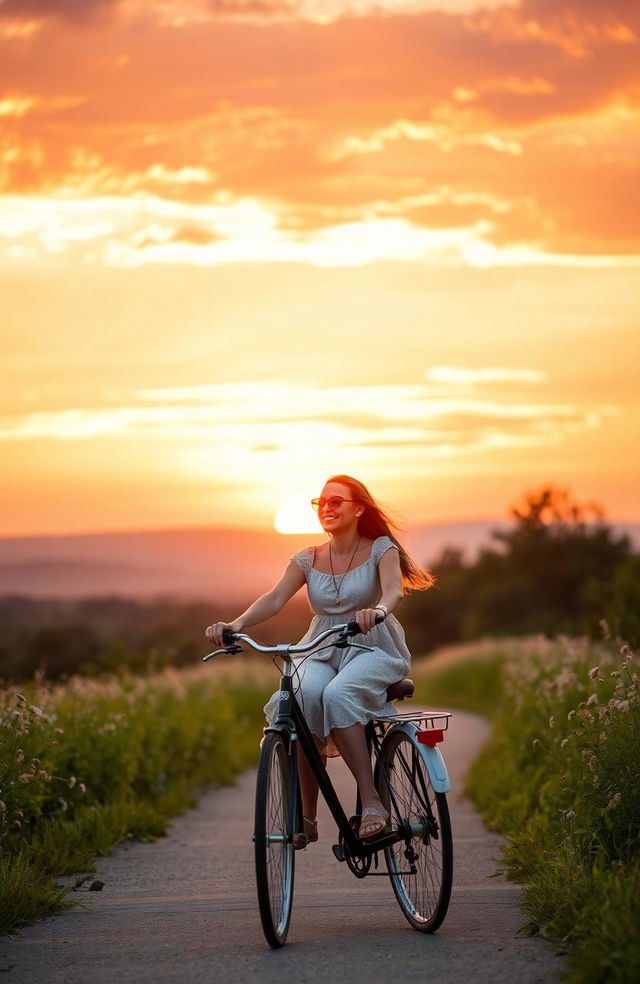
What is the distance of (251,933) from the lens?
6.90 m

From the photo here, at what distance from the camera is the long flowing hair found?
7645 millimetres

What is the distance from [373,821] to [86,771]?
4087mm

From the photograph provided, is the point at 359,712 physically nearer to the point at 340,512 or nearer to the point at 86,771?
the point at 340,512

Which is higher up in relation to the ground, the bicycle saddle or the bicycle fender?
the bicycle saddle

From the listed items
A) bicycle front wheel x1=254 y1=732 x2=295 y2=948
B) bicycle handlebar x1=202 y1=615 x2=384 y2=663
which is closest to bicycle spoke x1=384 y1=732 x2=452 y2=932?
bicycle front wheel x1=254 y1=732 x2=295 y2=948

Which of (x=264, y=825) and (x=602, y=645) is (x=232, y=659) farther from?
(x=264, y=825)

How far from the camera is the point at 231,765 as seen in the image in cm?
1602

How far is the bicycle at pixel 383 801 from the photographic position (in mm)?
6598

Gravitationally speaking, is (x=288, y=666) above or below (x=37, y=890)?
above

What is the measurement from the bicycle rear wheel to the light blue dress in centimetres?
28

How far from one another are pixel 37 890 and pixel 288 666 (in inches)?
77.5

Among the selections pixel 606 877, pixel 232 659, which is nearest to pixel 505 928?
pixel 606 877

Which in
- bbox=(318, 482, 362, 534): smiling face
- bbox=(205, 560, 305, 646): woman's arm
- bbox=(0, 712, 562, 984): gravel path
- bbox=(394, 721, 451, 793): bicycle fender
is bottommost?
bbox=(0, 712, 562, 984): gravel path

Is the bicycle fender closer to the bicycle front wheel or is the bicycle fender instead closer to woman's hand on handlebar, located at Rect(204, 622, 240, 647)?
the bicycle front wheel
